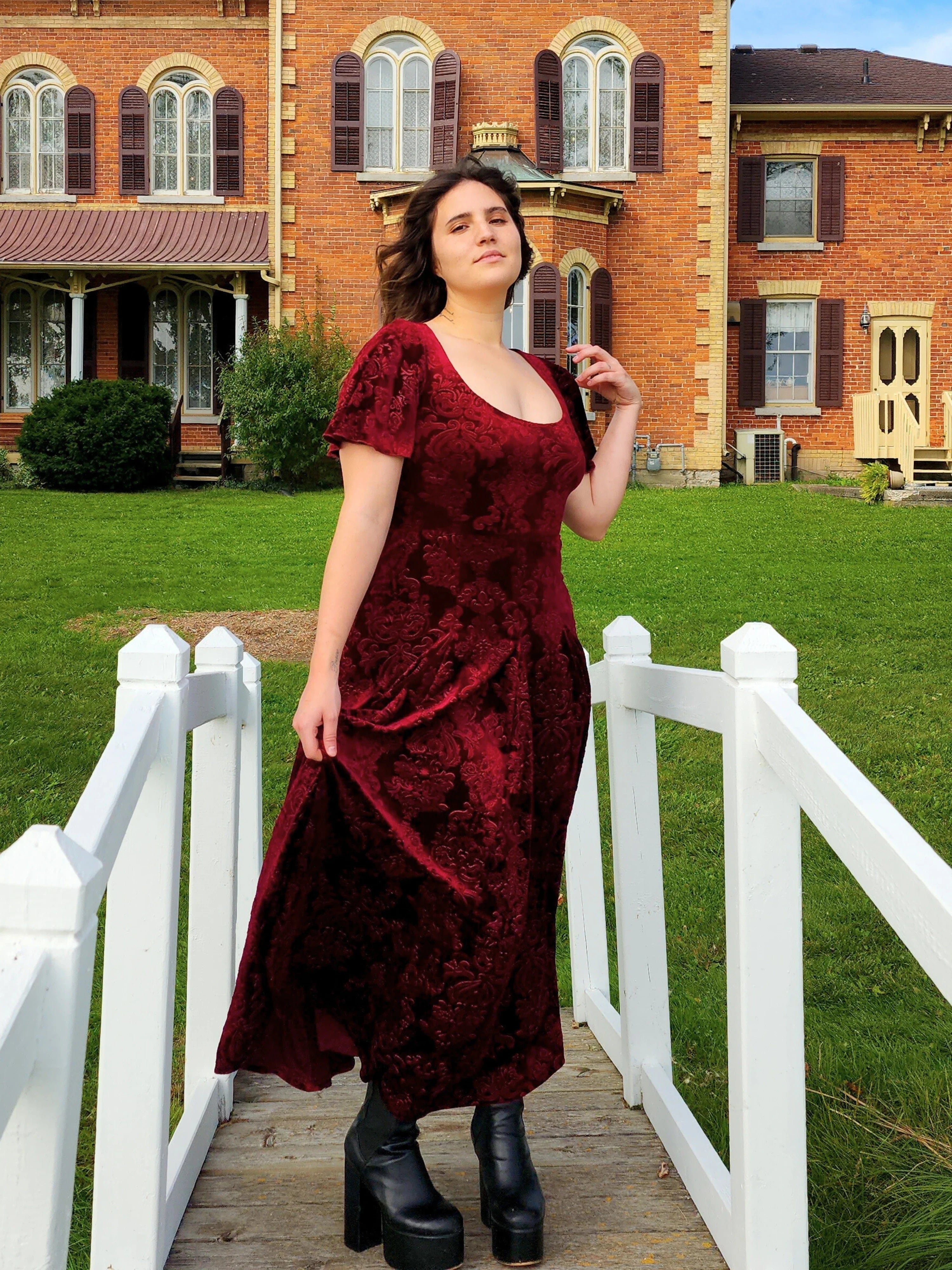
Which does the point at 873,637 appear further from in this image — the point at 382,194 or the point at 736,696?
the point at 382,194

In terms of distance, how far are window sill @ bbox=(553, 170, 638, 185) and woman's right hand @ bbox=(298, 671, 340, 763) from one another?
17.9m

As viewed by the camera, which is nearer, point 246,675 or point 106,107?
point 246,675

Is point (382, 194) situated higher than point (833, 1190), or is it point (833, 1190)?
point (382, 194)

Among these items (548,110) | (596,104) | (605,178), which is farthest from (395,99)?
(605,178)

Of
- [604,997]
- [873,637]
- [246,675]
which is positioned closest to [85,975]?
[246,675]

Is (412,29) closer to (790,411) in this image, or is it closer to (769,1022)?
(790,411)

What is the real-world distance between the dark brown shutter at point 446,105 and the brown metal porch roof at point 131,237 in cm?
292

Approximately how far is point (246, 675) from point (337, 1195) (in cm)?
116

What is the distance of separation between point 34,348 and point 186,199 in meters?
3.37

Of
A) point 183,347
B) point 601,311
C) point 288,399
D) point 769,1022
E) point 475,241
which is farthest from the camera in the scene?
point 183,347

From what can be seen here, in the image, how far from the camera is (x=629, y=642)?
9.80 ft

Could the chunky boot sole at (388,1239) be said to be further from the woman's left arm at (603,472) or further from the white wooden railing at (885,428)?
the white wooden railing at (885,428)

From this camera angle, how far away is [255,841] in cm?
339

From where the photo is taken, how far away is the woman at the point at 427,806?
2242 millimetres
